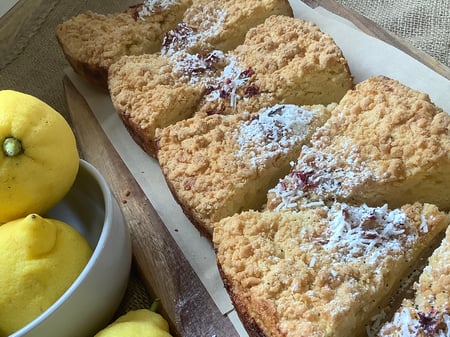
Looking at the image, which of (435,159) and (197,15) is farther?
(197,15)

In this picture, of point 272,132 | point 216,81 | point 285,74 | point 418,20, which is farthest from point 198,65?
point 418,20

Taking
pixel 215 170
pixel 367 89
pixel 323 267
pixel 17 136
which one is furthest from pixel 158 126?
pixel 323 267

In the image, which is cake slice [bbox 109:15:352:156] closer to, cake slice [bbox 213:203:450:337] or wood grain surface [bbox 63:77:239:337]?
wood grain surface [bbox 63:77:239:337]

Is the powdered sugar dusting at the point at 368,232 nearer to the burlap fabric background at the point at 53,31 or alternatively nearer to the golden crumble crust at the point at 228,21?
the golden crumble crust at the point at 228,21

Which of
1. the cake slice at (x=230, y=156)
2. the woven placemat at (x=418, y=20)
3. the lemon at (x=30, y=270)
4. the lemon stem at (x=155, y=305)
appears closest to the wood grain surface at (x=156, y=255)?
the lemon stem at (x=155, y=305)

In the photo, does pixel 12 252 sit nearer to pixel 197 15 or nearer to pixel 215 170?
pixel 215 170

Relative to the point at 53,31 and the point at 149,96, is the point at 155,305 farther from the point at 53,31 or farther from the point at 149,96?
the point at 53,31
